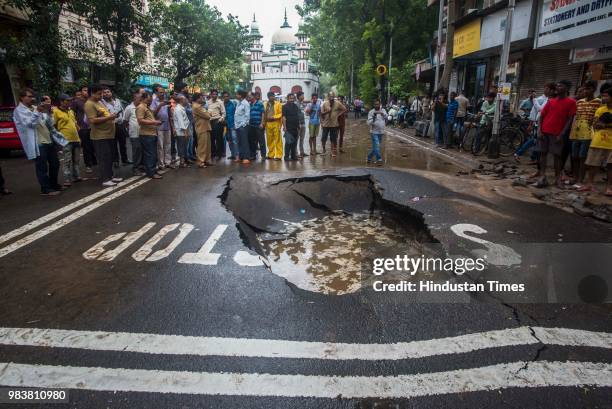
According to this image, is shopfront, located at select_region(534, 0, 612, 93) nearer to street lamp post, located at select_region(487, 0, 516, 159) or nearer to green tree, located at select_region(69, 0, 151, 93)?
street lamp post, located at select_region(487, 0, 516, 159)

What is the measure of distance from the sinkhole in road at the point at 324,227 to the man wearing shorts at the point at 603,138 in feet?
11.6

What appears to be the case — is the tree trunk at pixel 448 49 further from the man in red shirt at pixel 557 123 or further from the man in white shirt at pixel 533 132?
the man in red shirt at pixel 557 123

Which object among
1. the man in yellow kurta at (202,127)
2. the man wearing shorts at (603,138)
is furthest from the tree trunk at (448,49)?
the man in yellow kurta at (202,127)

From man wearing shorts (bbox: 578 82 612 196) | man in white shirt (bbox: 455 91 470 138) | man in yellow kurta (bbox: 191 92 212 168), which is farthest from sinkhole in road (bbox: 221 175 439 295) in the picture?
man in white shirt (bbox: 455 91 470 138)

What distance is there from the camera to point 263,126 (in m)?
10.8

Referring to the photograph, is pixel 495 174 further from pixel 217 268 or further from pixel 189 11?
pixel 189 11

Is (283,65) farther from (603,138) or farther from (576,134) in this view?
(603,138)

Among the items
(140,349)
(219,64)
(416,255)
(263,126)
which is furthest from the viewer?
(219,64)

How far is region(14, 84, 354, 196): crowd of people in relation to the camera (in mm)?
7088

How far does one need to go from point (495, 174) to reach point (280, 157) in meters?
5.52

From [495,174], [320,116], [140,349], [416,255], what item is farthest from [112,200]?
[495,174]

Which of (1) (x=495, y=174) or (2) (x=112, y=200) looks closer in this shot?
(2) (x=112, y=200)

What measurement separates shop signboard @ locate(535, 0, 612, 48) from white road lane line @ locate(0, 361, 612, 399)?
30.8ft

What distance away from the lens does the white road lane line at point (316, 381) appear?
228 cm
